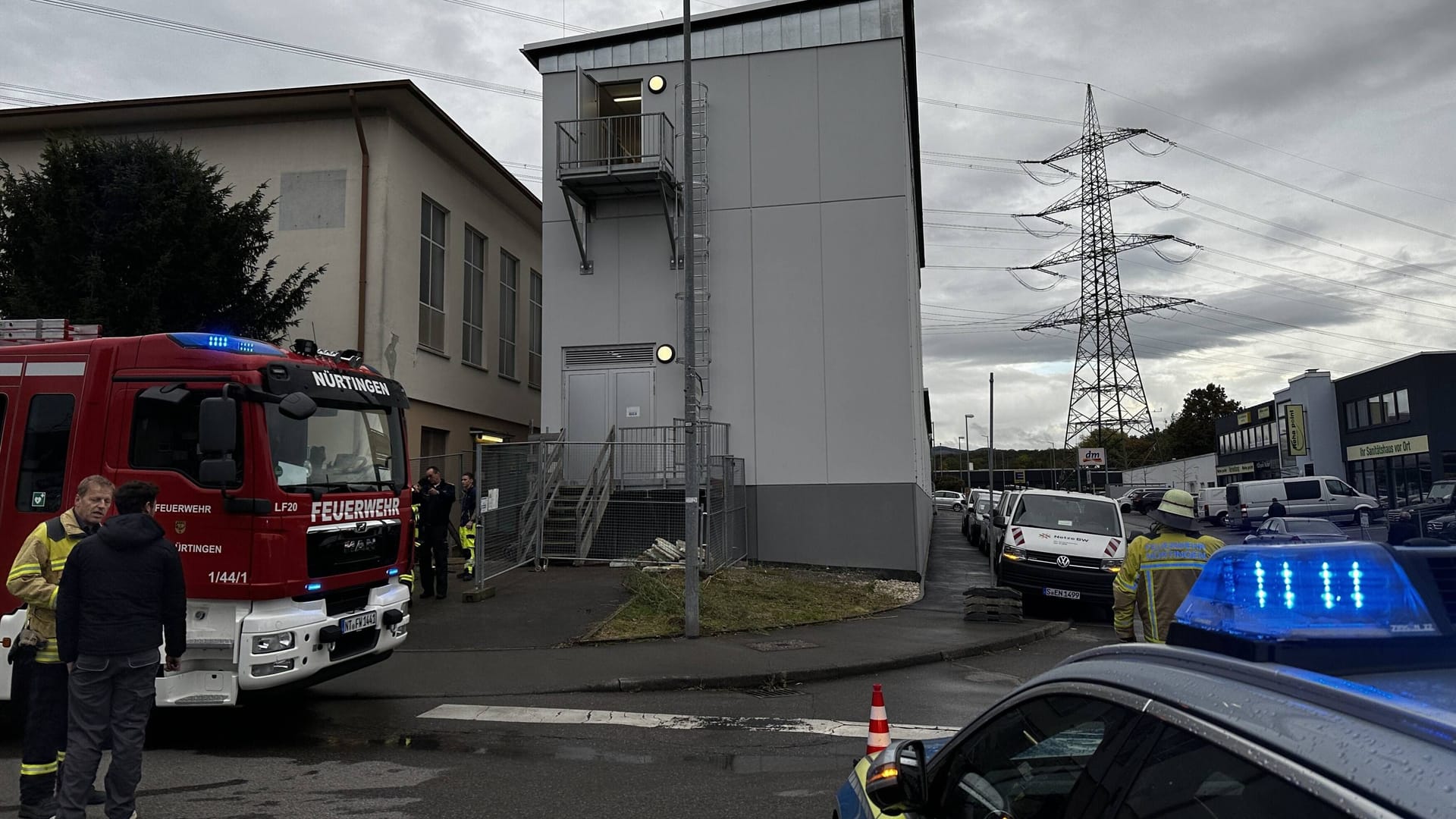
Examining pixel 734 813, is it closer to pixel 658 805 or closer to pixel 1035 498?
pixel 658 805

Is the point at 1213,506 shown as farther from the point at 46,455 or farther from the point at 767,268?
the point at 46,455

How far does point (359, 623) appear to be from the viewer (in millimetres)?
7516

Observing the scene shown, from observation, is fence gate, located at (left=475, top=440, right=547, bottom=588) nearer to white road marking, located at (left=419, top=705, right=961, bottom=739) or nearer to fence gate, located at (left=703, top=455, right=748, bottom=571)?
fence gate, located at (left=703, top=455, right=748, bottom=571)

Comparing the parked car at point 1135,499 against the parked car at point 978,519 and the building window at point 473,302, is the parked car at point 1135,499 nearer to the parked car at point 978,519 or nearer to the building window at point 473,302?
the parked car at point 978,519

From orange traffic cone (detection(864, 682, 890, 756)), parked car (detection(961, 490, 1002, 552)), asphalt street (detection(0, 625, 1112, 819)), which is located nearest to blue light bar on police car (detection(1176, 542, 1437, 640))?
orange traffic cone (detection(864, 682, 890, 756))

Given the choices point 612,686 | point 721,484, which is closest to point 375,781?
point 612,686

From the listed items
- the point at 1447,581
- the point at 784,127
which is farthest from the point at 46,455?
the point at 784,127

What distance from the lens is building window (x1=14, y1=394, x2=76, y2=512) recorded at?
23.2ft

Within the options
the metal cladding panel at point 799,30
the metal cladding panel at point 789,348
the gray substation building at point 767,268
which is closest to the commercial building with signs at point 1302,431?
the gray substation building at point 767,268

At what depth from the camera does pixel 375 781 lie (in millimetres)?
6129

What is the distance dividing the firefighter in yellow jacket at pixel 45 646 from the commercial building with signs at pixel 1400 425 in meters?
43.0

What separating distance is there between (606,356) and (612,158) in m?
4.06

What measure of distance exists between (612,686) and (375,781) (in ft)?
10.5

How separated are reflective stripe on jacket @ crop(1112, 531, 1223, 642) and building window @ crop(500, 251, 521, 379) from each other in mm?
21154
